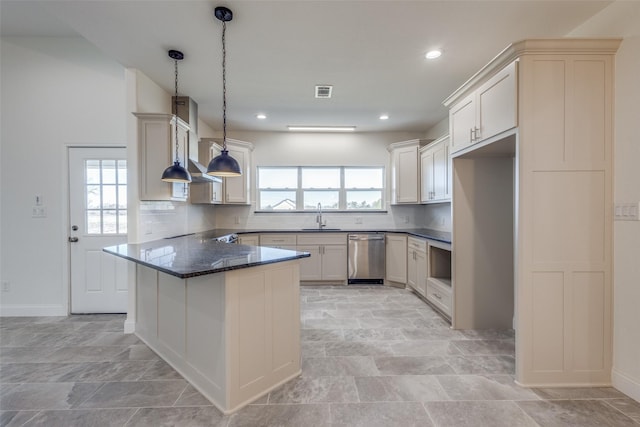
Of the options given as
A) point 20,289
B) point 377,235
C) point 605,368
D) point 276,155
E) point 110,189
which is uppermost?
point 276,155

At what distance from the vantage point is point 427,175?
165 inches

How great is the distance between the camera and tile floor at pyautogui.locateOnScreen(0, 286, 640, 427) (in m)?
1.60

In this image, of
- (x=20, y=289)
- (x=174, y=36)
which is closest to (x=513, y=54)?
(x=174, y=36)

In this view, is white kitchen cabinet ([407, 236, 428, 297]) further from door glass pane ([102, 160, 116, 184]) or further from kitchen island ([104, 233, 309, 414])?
door glass pane ([102, 160, 116, 184])

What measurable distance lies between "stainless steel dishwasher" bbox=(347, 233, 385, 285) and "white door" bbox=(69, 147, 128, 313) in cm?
317

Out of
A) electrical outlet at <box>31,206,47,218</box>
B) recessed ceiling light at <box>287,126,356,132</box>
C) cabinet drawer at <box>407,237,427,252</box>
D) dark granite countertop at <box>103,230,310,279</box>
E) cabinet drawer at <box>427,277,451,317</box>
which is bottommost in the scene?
cabinet drawer at <box>427,277,451,317</box>

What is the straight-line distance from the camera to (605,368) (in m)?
1.87

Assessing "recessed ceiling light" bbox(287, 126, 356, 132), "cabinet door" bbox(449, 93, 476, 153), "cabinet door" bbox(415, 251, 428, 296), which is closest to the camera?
"cabinet door" bbox(449, 93, 476, 153)

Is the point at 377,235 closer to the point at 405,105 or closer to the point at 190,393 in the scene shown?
the point at 405,105

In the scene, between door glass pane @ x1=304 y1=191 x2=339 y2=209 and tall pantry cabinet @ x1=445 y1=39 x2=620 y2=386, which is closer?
tall pantry cabinet @ x1=445 y1=39 x2=620 y2=386

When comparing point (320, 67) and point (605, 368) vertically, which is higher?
point (320, 67)

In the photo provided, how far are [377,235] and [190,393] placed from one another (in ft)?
11.0

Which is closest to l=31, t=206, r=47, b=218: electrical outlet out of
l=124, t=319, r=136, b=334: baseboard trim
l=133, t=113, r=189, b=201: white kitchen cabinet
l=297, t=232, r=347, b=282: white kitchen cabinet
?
l=133, t=113, r=189, b=201: white kitchen cabinet

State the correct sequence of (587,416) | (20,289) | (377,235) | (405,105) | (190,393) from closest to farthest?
(587,416), (190,393), (20,289), (405,105), (377,235)
